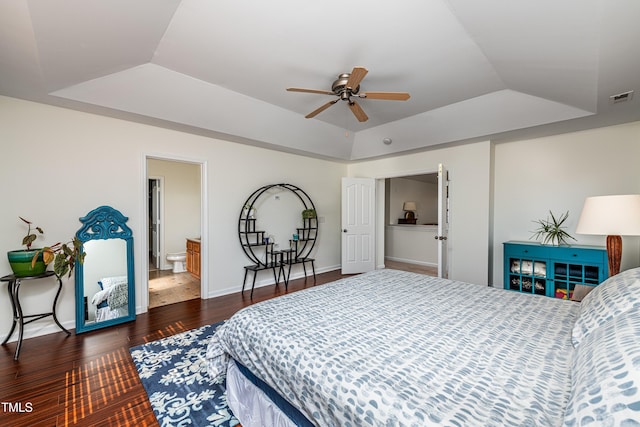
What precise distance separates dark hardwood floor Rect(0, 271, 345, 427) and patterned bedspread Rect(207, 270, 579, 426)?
0.71 metres

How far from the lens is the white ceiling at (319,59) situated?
5.90ft

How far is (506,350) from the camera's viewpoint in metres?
1.26

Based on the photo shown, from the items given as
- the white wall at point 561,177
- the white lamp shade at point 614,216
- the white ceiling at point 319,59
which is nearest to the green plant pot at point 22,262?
the white ceiling at point 319,59

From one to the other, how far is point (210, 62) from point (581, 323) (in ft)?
11.1

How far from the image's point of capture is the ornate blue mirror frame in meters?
2.94

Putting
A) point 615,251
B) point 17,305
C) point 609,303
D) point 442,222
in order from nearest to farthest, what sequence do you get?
point 609,303
point 615,251
point 17,305
point 442,222

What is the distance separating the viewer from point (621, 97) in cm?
260

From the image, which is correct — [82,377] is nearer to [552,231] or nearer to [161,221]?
[161,221]

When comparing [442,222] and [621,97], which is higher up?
[621,97]

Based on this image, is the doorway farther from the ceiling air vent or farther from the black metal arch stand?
the ceiling air vent

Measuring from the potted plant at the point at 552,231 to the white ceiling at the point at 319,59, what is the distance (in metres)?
1.24

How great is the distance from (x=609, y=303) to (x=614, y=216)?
1.37 m

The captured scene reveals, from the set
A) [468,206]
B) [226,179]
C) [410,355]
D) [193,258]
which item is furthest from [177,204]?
[410,355]

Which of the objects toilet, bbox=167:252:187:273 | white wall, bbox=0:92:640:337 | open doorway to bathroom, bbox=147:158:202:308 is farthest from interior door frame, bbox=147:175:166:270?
white wall, bbox=0:92:640:337
